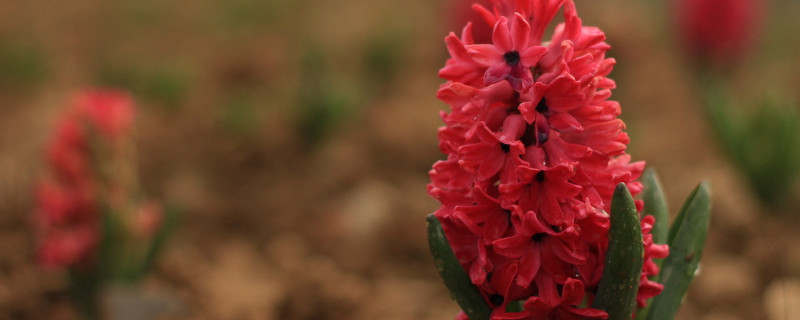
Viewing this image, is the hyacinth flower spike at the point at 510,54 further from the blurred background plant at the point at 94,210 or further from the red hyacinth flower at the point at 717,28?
the red hyacinth flower at the point at 717,28

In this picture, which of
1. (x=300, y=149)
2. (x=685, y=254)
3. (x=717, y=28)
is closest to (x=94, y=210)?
(x=300, y=149)

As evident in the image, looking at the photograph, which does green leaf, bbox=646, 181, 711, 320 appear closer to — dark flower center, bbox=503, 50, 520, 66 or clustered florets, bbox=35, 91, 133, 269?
dark flower center, bbox=503, 50, 520, 66

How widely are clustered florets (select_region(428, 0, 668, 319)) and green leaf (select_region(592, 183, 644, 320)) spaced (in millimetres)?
28

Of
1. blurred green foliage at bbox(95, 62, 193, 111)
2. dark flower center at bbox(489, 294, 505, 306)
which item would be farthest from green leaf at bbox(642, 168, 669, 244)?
blurred green foliage at bbox(95, 62, 193, 111)

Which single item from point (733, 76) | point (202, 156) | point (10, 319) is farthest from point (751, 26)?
point (10, 319)

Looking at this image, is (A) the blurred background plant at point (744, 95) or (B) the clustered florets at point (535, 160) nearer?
(B) the clustered florets at point (535, 160)

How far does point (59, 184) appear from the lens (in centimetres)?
229

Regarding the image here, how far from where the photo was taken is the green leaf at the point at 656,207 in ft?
3.95

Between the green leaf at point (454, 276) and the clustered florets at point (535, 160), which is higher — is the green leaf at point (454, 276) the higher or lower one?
the lower one

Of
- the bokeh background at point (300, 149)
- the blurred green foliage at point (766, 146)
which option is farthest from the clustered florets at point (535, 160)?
the blurred green foliage at point (766, 146)

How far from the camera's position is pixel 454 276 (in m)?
1.07

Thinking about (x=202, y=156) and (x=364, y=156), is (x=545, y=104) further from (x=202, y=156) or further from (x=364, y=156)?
(x=202, y=156)

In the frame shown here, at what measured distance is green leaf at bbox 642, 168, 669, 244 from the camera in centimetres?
120

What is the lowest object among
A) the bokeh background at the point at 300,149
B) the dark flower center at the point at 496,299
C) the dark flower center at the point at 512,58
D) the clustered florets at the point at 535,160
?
the bokeh background at the point at 300,149
